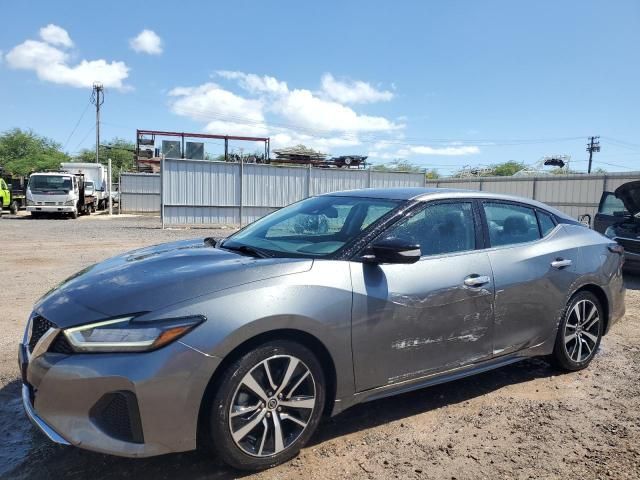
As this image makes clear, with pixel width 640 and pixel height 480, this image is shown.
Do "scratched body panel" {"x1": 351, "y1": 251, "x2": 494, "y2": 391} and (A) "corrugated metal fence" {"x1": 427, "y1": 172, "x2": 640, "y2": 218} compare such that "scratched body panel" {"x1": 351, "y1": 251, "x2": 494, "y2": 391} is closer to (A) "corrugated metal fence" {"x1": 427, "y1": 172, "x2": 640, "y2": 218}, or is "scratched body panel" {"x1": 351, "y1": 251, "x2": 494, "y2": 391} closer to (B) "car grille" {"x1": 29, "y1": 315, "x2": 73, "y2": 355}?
(B) "car grille" {"x1": 29, "y1": 315, "x2": 73, "y2": 355}

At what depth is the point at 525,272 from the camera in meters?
3.93

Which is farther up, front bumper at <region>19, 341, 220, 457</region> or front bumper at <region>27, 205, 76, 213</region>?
front bumper at <region>19, 341, 220, 457</region>

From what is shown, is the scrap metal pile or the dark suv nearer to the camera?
the dark suv

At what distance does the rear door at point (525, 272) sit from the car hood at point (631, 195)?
5.70 metres

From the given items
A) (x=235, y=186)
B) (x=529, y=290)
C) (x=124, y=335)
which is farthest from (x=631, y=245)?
(x=235, y=186)

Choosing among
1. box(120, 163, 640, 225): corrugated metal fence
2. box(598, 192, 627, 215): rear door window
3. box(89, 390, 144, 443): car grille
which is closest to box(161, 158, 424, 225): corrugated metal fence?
box(120, 163, 640, 225): corrugated metal fence

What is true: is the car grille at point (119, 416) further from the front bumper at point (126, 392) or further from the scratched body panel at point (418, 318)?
the scratched body panel at point (418, 318)

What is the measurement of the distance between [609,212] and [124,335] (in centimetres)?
1003

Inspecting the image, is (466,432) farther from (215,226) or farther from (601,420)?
(215,226)

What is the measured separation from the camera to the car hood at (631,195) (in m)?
8.94

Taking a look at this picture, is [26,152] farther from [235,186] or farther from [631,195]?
[631,195]

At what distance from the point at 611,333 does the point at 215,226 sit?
1577 centimetres

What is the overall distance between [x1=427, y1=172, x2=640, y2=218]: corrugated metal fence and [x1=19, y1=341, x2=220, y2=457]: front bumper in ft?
51.2

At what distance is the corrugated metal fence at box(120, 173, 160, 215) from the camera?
105 feet
